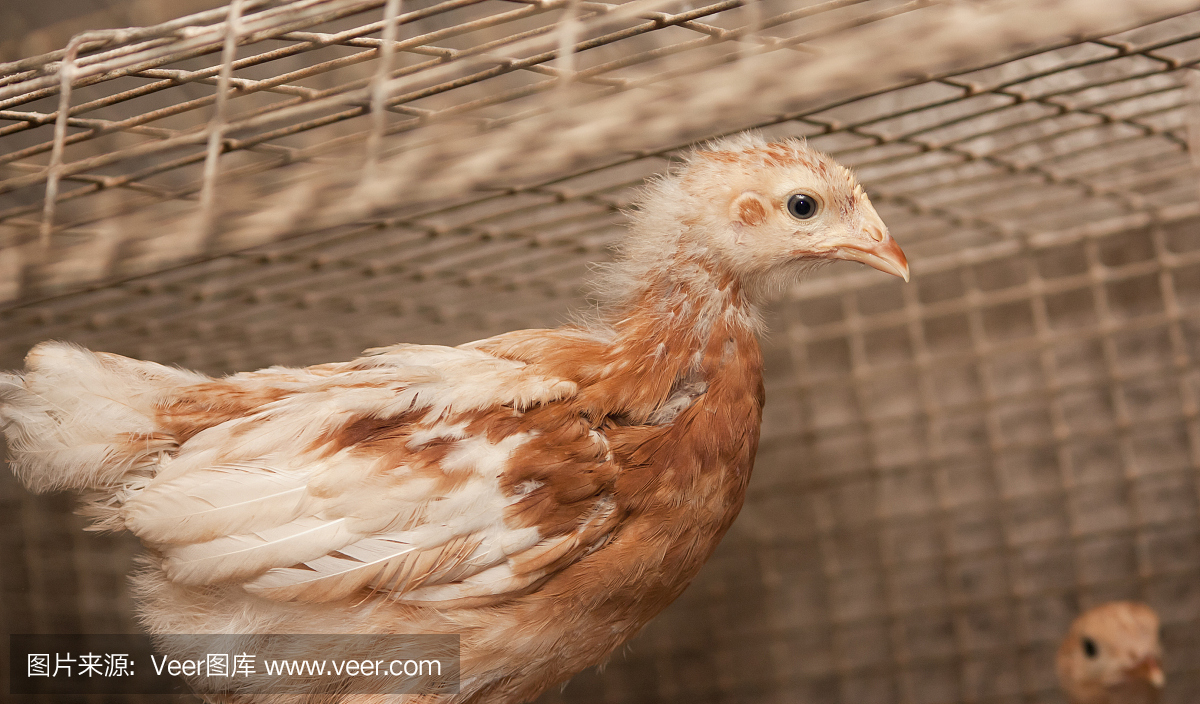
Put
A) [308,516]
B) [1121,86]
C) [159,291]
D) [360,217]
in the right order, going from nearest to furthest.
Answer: [360,217], [308,516], [159,291], [1121,86]

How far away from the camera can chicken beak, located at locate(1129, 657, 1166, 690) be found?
126 centimetres

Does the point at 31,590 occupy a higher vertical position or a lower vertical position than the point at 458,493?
higher

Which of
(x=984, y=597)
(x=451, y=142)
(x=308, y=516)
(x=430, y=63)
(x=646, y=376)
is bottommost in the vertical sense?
(x=984, y=597)

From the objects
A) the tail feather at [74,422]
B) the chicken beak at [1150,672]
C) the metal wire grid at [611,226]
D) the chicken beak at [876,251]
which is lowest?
the chicken beak at [1150,672]

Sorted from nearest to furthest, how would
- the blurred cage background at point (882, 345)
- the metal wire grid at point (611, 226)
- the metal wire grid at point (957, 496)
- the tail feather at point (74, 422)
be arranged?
the tail feather at point (74, 422) → the metal wire grid at point (611, 226) → the blurred cage background at point (882, 345) → the metal wire grid at point (957, 496)

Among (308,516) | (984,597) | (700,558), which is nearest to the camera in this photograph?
(308,516)

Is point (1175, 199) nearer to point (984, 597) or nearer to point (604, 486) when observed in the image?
point (984, 597)

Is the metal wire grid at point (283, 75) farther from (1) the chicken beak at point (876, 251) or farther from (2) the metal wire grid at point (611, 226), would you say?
(2) the metal wire grid at point (611, 226)

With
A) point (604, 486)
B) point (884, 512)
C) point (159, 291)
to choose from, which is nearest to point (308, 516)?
point (604, 486)

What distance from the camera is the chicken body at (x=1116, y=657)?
50.6 inches

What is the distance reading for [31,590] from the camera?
172 centimetres

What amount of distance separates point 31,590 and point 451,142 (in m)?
1.81

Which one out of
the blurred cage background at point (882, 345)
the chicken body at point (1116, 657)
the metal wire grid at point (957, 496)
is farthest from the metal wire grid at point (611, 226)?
the chicken body at point (1116, 657)

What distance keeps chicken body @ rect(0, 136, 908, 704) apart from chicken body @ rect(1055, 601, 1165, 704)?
1008 millimetres
